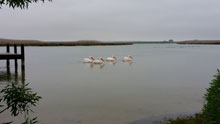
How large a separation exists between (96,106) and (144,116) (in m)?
2.28

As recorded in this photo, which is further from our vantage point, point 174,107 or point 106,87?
point 106,87

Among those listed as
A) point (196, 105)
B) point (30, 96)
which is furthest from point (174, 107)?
point (30, 96)

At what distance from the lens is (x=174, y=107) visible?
30.3ft

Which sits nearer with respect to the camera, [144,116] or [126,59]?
[144,116]

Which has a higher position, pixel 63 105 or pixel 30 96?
pixel 30 96

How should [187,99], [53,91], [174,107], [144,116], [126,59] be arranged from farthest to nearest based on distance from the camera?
[126,59]
[53,91]
[187,99]
[174,107]
[144,116]

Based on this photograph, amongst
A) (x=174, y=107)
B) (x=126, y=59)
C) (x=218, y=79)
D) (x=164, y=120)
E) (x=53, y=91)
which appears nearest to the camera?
(x=218, y=79)

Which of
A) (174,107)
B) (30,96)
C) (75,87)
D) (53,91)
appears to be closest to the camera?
(30,96)

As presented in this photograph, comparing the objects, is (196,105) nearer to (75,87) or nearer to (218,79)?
(218,79)

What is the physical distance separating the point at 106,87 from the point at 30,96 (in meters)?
9.69

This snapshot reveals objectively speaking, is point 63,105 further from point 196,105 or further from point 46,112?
point 196,105

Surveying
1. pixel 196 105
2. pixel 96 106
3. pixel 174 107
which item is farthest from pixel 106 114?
pixel 196 105

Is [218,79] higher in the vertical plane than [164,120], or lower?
higher

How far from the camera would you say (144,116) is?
8.12 m
